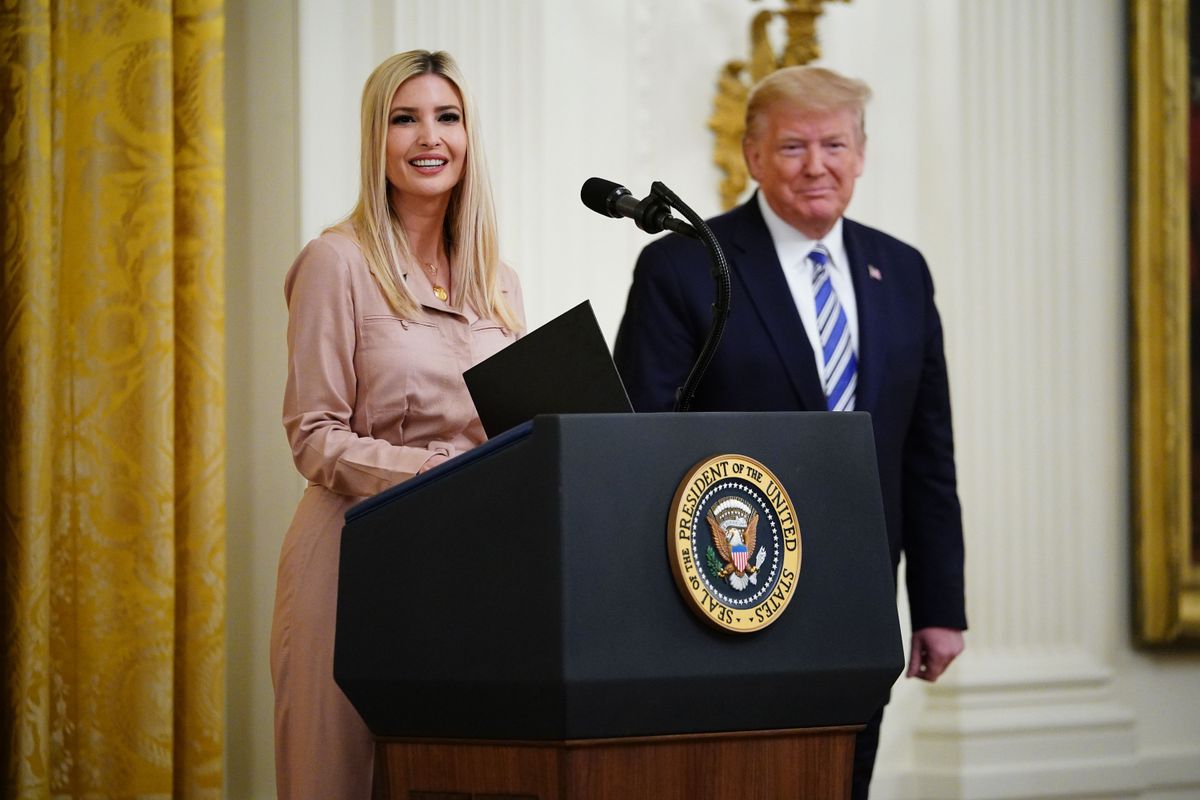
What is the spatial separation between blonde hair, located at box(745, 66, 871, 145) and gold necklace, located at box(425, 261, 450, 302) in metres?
1.05

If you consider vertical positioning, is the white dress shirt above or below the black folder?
above

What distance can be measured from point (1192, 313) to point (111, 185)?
3186 millimetres

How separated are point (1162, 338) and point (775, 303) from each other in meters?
1.95

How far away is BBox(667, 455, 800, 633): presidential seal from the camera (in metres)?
1.44

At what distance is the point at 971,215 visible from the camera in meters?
4.18

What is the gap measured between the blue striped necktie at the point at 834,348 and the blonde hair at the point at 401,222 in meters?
0.78

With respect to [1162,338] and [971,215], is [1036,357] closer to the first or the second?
[1162,338]

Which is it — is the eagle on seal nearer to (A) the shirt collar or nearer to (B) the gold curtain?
(A) the shirt collar

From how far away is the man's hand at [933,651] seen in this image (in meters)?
2.92

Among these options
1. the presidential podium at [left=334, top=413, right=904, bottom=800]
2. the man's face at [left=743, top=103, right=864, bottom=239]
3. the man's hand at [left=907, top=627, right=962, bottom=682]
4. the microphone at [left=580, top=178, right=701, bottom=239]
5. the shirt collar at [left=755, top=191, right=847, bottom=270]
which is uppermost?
the man's face at [left=743, top=103, right=864, bottom=239]

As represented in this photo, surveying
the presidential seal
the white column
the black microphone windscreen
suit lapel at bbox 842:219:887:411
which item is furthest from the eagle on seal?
the white column

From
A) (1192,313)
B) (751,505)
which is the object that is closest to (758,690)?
(751,505)

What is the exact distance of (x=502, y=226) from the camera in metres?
3.50

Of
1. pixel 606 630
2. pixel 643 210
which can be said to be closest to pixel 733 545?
pixel 606 630
